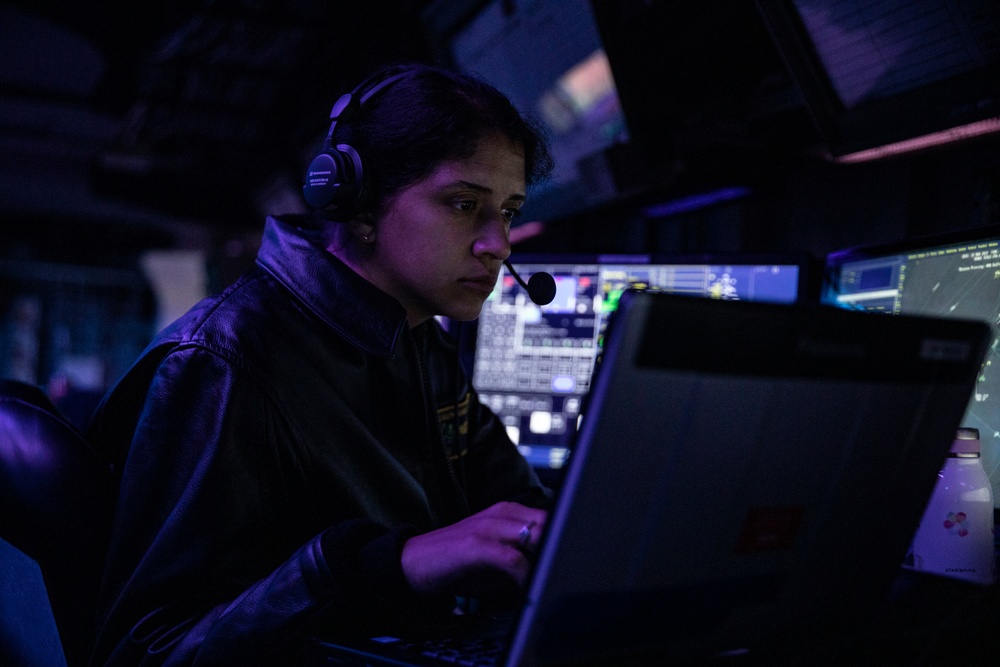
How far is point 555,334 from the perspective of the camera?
1.70m

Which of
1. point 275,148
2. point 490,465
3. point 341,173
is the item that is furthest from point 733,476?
point 275,148

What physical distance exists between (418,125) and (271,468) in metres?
0.50

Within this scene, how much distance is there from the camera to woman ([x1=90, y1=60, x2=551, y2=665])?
77 centimetres

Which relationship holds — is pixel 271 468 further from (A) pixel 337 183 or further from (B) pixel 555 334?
(B) pixel 555 334

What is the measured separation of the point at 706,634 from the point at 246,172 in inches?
198

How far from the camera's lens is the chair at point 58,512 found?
89cm

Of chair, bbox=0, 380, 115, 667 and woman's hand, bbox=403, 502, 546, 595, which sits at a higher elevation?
woman's hand, bbox=403, 502, 546, 595

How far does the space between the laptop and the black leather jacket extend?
0.13 m

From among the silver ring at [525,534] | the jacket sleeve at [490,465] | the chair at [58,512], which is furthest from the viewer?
the jacket sleeve at [490,465]

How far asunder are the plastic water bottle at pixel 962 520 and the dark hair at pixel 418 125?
68 centimetres

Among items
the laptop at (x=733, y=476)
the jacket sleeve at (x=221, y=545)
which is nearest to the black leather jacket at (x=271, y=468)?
the jacket sleeve at (x=221, y=545)

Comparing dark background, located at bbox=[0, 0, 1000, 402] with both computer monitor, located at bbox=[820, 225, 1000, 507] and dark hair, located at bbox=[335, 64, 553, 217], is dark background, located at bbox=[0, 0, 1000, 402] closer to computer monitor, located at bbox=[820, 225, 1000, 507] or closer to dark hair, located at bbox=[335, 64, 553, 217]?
computer monitor, located at bbox=[820, 225, 1000, 507]

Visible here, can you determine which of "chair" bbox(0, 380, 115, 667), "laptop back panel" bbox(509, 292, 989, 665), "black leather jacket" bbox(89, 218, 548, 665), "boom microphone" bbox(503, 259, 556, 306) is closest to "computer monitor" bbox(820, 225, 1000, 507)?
"laptop back panel" bbox(509, 292, 989, 665)

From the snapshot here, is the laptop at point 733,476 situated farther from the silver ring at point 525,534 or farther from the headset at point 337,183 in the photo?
the headset at point 337,183
